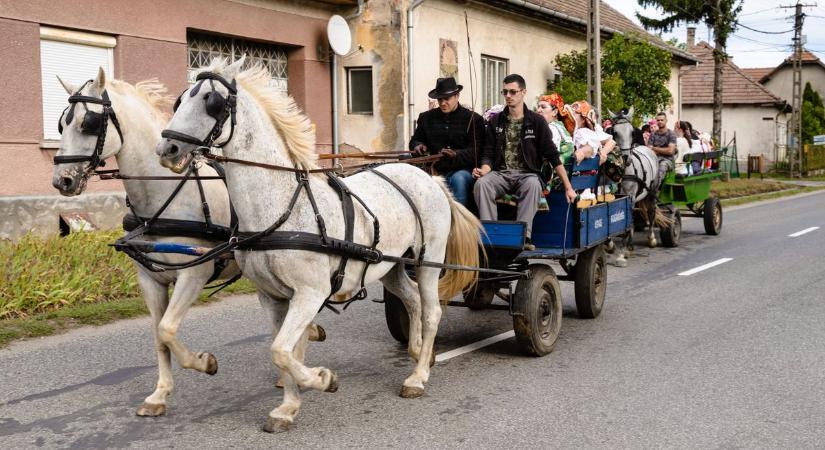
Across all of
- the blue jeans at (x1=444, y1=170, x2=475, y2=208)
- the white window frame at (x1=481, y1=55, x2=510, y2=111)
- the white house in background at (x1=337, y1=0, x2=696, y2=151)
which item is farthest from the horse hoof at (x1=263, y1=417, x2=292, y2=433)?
the white window frame at (x1=481, y1=55, x2=510, y2=111)

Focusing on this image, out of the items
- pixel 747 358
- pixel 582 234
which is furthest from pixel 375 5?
pixel 747 358

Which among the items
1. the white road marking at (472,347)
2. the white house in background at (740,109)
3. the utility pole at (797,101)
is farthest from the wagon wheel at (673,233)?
the white house in background at (740,109)

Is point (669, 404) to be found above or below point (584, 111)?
below

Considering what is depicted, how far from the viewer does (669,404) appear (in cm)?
539

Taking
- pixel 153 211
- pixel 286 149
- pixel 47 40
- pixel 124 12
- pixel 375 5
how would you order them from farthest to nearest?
pixel 375 5 < pixel 124 12 < pixel 47 40 < pixel 153 211 < pixel 286 149

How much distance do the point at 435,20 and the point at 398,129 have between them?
8.44 ft

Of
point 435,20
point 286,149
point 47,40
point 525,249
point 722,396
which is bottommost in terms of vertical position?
point 722,396

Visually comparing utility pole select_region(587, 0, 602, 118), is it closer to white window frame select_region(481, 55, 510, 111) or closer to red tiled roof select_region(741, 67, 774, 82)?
white window frame select_region(481, 55, 510, 111)

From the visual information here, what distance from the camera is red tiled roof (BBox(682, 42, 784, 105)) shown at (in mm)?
46656

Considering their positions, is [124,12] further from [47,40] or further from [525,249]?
[525,249]

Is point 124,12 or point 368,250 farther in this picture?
point 124,12

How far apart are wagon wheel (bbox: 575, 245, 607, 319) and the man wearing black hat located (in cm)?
139

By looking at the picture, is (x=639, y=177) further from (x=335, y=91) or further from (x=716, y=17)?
(x=716, y=17)

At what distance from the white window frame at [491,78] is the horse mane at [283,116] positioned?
14.6 m
